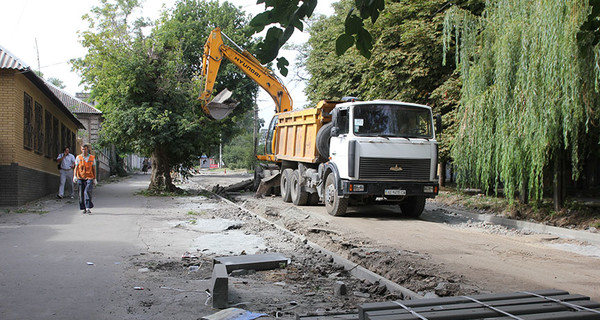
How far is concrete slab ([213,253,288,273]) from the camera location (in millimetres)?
6516

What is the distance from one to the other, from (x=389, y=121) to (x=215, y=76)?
8.92 m

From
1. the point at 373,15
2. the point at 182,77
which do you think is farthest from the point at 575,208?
the point at 182,77

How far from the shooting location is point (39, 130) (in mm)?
18344

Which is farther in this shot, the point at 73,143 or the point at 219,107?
the point at 73,143

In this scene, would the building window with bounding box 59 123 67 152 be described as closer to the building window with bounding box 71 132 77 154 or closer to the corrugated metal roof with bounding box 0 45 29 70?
the building window with bounding box 71 132 77 154

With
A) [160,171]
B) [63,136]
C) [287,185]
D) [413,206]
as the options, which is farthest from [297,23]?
[63,136]

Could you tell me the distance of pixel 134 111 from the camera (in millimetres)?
18750

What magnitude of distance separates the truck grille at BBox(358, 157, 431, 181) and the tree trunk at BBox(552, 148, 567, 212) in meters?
2.93

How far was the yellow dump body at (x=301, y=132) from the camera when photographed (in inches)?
567

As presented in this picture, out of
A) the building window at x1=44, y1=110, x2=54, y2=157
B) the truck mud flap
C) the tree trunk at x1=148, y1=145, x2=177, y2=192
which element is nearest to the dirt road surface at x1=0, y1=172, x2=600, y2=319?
the truck mud flap

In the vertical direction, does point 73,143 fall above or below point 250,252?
above

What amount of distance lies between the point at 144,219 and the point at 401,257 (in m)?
7.42

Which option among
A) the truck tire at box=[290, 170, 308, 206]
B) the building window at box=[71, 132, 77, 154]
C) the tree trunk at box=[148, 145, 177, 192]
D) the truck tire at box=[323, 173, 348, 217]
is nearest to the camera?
the truck tire at box=[323, 173, 348, 217]

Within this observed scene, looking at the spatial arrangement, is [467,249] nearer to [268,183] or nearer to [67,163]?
[268,183]
